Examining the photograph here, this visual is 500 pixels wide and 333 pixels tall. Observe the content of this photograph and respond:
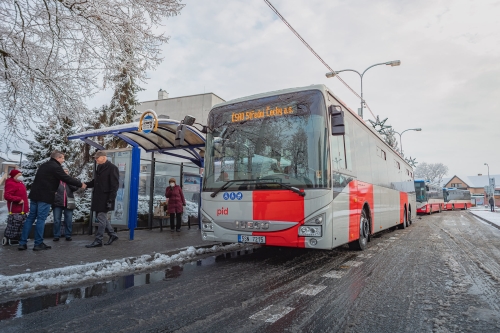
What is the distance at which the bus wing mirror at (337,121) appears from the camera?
5.80 m

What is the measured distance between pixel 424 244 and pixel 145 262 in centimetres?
748

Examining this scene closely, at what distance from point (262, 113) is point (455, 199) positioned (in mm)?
47453

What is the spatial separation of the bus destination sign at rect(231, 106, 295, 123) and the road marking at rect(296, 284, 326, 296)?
10.0ft

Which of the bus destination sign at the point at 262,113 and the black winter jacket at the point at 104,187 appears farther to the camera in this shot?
the black winter jacket at the point at 104,187

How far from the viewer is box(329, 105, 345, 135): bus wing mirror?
5.80 metres

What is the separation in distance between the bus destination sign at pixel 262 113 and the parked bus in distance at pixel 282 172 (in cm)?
2

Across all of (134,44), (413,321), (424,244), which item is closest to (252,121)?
(134,44)

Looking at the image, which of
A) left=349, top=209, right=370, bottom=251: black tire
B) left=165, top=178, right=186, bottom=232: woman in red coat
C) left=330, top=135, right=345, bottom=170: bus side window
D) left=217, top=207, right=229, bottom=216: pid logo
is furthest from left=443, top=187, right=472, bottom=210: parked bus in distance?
left=217, top=207, right=229, bottom=216: pid logo

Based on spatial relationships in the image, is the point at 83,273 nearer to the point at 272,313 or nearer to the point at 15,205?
the point at 272,313

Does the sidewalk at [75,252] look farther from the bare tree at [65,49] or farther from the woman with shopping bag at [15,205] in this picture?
the bare tree at [65,49]

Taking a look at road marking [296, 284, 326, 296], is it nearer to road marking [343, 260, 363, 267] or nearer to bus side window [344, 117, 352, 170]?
road marking [343, 260, 363, 267]

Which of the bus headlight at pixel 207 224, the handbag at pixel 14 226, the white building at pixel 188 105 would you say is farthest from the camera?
the white building at pixel 188 105

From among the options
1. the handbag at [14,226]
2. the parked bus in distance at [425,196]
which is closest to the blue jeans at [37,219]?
the handbag at [14,226]

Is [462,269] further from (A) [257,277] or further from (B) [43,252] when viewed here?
(B) [43,252]
